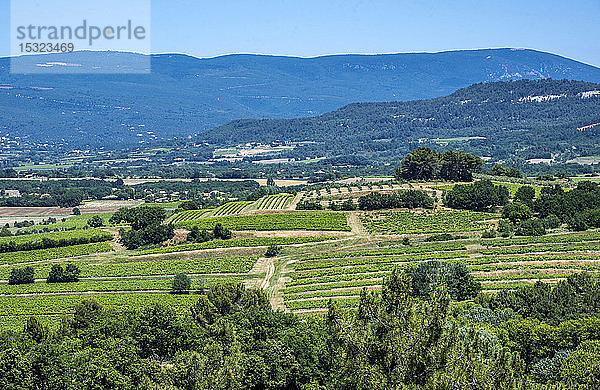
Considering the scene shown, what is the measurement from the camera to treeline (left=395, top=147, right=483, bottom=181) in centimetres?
11144

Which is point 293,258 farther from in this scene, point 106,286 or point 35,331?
point 35,331

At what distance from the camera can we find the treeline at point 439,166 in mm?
111438

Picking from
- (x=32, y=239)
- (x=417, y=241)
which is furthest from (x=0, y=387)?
(x=32, y=239)

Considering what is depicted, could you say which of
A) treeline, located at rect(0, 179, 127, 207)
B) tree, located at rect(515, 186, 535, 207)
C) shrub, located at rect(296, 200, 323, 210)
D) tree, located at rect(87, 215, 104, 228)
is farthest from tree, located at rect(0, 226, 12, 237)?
tree, located at rect(515, 186, 535, 207)

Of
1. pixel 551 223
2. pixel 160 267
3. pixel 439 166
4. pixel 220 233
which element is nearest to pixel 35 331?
pixel 160 267

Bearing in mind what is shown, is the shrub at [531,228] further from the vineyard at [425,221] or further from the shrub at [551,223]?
the vineyard at [425,221]

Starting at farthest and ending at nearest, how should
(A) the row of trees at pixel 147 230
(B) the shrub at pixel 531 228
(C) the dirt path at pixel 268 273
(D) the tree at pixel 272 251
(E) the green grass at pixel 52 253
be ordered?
(A) the row of trees at pixel 147 230, (E) the green grass at pixel 52 253, (B) the shrub at pixel 531 228, (D) the tree at pixel 272 251, (C) the dirt path at pixel 268 273

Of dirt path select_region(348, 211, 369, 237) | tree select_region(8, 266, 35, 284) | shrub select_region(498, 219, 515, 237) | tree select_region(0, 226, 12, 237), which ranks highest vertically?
shrub select_region(498, 219, 515, 237)

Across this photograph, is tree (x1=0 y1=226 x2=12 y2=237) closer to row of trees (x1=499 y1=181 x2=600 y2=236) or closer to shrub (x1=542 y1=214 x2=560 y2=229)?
row of trees (x1=499 y1=181 x2=600 y2=236)

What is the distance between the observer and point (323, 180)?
157625 mm

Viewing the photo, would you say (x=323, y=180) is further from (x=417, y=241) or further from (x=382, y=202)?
(x=417, y=241)

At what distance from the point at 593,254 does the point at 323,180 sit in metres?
98.8

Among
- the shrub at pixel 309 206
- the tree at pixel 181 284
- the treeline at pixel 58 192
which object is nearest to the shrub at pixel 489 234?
the shrub at pixel 309 206

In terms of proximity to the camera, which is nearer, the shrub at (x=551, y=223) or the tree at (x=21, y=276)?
the tree at (x=21, y=276)
